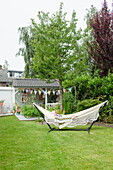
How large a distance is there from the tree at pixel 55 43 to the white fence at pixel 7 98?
4.58 meters

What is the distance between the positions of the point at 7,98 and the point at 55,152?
9230 millimetres

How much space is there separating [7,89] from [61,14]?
6262 mm

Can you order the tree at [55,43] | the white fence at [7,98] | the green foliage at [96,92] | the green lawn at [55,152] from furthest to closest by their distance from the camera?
the white fence at [7,98] → the tree at [55,43] → the green foliage at [96,92] → the green lawn at [55,152]

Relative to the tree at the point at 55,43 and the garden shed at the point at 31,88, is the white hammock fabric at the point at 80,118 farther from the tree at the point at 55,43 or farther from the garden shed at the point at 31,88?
the garden shed at the point at 31,88

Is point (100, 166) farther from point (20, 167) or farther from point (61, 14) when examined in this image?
point (61, 14)

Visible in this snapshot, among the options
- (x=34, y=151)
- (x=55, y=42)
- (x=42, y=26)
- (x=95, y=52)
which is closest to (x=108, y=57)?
(x=95, y=52)

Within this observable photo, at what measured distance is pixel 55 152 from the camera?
358 centimetres

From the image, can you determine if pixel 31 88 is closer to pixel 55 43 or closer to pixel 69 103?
pixel 69 103

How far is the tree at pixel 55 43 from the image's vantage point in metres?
8.04

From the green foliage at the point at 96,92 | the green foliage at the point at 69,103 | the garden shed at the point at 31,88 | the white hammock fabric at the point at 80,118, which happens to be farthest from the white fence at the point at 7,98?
the white hammock fabric at the point at 80,118

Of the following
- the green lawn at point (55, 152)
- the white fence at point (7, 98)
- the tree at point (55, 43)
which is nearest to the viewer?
the green lawn at point (55, 152)

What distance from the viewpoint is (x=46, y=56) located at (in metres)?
8.14

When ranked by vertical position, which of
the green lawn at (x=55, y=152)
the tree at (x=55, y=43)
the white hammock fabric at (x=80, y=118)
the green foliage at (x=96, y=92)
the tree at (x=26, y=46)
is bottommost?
the green lawn at (x=55, y=152)

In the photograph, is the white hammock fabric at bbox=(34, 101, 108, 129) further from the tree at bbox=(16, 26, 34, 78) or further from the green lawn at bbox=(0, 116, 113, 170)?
the tree at bbox=(16, 26, 34, 78)
